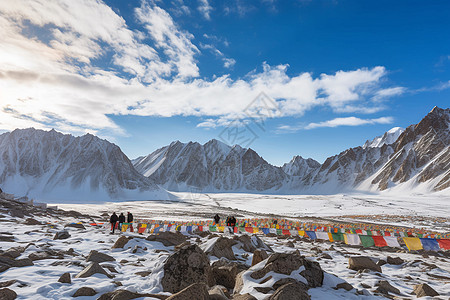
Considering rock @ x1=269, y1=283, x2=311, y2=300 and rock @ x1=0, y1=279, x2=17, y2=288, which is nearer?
rock @ x1=269, y1=283, x2=311, y2=300

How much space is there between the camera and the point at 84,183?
120m

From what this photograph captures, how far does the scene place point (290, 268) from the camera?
6.57 m

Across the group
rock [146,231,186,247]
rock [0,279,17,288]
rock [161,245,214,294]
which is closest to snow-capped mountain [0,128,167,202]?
rock [146,231,186,247]

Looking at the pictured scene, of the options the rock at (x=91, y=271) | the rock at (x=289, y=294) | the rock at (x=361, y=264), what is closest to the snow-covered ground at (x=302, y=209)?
the rock at (x=361, y=264)

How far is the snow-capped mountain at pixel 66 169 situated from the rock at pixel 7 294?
117 meters

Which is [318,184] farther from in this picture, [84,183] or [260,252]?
[260,252]

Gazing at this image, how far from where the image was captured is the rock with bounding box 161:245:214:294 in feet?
19.8

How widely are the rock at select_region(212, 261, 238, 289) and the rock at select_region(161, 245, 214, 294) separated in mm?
573

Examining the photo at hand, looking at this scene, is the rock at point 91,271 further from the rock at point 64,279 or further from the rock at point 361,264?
the rock at point 361,264

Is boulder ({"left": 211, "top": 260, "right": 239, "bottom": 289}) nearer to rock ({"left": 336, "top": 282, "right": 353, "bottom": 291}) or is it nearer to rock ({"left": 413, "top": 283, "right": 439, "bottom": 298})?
rock ({"left": 336, "top": 282, "right": 353, "bottom": 291})

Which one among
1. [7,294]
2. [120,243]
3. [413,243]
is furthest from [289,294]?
[413,243]

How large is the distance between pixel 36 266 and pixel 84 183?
423ft

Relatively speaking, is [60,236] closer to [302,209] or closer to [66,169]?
[302,209]

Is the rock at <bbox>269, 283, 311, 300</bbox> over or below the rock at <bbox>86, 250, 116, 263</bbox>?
over
